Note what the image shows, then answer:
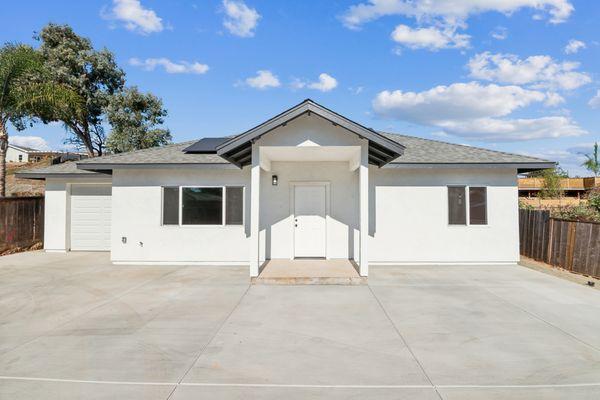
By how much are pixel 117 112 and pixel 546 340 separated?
26315mm

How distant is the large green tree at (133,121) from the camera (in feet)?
78.2

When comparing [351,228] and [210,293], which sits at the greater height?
[351,228]

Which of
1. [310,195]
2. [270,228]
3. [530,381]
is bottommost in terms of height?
[530,381]

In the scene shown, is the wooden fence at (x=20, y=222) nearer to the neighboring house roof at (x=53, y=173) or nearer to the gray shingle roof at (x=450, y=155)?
the neighboring house roof at (x=53, y=173)

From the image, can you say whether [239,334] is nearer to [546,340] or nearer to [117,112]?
[546,340]

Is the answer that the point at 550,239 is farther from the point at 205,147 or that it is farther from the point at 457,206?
the point at 205,147

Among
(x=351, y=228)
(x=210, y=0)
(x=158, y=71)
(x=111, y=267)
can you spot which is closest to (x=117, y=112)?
(x=158, y=71)

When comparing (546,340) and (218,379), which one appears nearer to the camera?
(218,379)

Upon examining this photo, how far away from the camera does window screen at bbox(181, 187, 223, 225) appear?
34.4 feet

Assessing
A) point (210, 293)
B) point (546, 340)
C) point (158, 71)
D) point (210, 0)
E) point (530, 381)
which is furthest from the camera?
point (158, 71)

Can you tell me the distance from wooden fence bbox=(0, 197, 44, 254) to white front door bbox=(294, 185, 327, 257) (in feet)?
33.8

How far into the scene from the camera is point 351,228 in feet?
34.7

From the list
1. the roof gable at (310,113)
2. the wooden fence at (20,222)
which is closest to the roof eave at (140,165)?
the roof gable at (310,113)

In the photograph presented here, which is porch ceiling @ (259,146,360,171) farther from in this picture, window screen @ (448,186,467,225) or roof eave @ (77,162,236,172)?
window screen @ (448,186,467,225)
